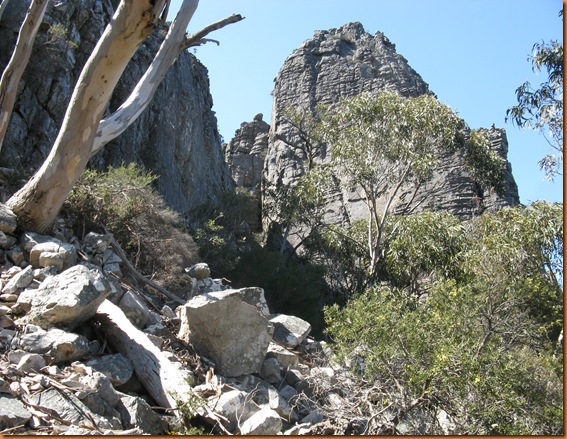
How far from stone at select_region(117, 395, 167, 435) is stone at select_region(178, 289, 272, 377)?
51.0 inches

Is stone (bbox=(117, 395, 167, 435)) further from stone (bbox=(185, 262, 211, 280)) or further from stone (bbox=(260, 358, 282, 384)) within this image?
stone (bbox=(185, 262, 211, 280))

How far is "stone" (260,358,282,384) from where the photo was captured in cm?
675

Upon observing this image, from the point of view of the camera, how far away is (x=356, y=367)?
22.5 feet

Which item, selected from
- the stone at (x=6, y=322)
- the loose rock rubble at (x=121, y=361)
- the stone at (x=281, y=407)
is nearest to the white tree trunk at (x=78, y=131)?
the loose rock rubble at (x=121, y=361)

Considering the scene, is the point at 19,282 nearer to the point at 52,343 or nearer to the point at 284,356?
the point at 52,343

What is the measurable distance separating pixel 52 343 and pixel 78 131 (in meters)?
2.94

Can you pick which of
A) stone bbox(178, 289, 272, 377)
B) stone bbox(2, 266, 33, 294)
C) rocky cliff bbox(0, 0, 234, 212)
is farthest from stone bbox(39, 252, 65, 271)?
rocky cliff bbox(0, 0, 234, 212)

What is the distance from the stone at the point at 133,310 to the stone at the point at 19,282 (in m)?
0.94

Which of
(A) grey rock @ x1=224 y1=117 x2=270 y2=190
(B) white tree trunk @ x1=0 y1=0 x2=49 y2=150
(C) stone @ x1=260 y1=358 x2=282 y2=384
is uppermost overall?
(A) grey rock @ x1=224 y1=117 x2=270 y2=190

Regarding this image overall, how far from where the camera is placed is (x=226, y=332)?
6.50m

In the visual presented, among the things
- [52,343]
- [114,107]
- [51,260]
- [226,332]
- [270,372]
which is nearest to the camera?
[52,343]

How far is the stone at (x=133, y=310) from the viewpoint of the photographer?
6523 millimetres

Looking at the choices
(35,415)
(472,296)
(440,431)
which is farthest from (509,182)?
(35,415)

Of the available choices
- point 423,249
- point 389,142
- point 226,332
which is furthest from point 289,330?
point 389,142
